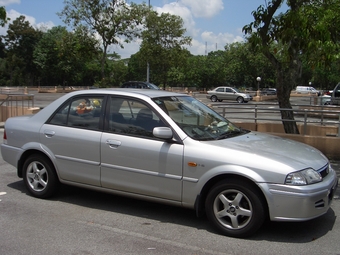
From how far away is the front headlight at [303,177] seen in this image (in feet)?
14.3

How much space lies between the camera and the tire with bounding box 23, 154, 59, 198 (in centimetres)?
589

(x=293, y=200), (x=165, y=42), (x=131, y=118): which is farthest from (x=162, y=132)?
(x=165, y=42)

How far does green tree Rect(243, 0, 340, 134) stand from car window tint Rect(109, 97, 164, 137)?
358 cm

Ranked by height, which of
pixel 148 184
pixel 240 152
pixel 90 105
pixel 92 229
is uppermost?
pixel 90 105

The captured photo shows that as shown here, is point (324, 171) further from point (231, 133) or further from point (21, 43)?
point (21, 43)

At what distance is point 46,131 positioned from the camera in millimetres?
5875

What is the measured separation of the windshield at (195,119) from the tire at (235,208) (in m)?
0.72

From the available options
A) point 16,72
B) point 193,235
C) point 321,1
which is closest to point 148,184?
point 193,235

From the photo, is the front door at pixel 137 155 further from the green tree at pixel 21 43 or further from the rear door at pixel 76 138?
the green tree at pixel 21 43

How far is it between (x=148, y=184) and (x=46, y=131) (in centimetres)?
180

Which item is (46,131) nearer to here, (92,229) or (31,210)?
(31,210)

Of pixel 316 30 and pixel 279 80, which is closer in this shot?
pixel 316 30

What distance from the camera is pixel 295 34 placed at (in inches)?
316

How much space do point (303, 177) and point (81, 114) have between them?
3.06 meters
